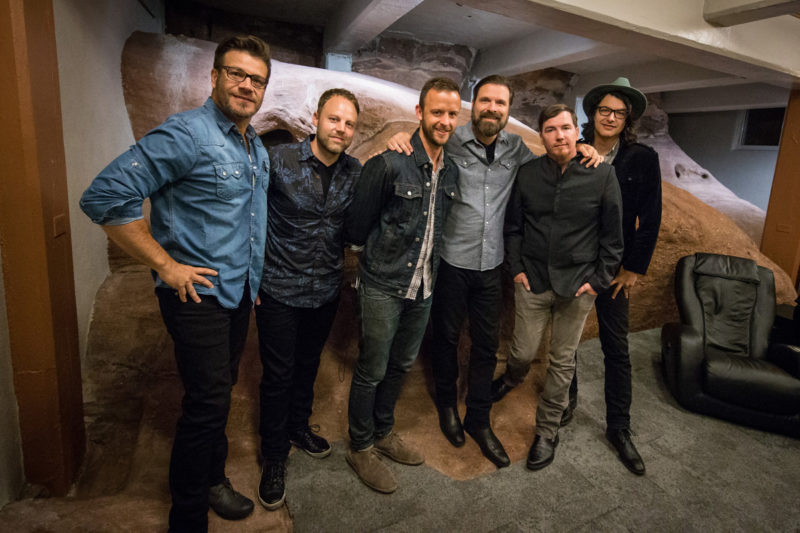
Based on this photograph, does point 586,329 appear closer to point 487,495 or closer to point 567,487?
point 567,487

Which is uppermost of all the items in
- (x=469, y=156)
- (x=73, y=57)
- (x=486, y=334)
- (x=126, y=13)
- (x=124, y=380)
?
(x=126, y=13)

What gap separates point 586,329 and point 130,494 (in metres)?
3.89

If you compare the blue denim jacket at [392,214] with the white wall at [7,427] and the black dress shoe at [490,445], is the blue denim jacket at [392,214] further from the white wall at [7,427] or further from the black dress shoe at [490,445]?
the white wall at [7,427]

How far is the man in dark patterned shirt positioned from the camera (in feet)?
7.07

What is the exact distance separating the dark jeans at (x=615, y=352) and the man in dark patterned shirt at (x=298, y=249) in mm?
1681

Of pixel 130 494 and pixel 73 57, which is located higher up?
pixel 73 57

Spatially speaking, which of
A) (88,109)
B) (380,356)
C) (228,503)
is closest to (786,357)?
(380,356)

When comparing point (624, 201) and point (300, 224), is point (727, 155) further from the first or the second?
point (300, 224)

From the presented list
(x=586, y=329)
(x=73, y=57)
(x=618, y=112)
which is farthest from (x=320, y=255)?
(x=586, y=329)

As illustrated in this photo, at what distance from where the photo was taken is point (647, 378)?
4.09 m

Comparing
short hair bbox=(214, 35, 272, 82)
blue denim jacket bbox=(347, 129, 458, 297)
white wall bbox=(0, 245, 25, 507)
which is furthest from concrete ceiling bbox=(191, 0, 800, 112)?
white wall bbox=(0, 245, 25, 507)

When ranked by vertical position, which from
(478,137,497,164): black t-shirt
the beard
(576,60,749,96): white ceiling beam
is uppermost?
(576,60,749,96): white ceiling beam

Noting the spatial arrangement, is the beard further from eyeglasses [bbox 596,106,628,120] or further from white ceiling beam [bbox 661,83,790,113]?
white ceiling beam [bbox 661,83,790,113]

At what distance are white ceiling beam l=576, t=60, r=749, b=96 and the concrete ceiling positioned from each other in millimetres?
16
